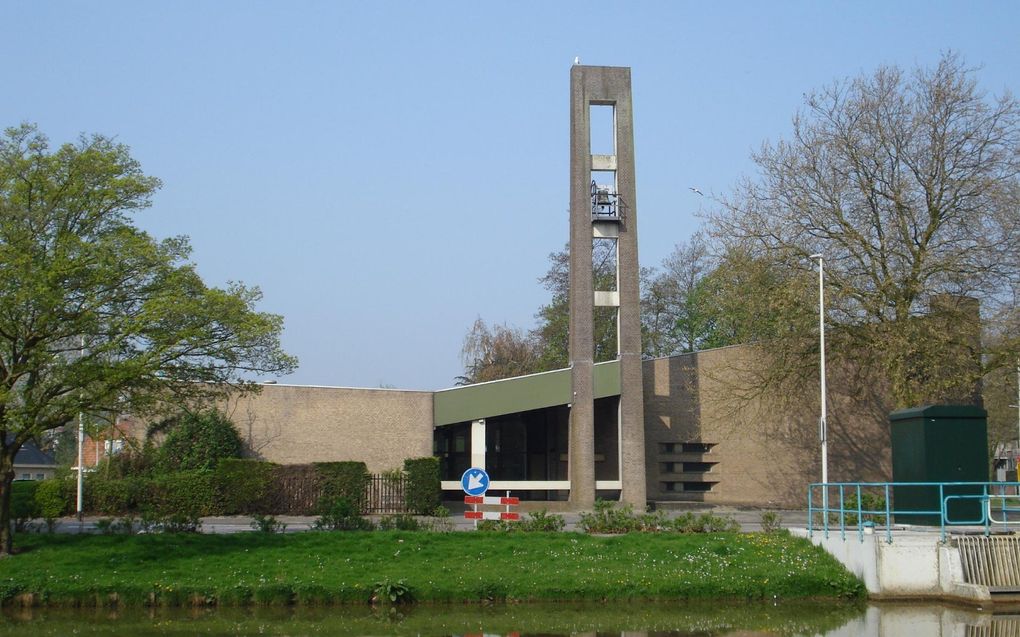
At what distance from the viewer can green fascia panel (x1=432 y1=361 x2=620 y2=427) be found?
36906mm

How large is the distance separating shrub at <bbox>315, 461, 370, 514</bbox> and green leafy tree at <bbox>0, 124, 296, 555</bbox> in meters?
11.1

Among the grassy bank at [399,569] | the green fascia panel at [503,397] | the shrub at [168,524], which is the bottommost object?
the grassy bank at [399,569]

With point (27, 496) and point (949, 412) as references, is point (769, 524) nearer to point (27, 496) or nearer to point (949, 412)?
point (949, 412)

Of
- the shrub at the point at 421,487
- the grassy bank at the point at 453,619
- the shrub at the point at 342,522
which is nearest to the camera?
the grassy bank at the point at 453,619

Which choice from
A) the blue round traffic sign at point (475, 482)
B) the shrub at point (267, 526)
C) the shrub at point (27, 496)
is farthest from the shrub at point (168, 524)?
the blue round traffic sign at point (475, 482)

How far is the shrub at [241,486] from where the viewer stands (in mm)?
31828

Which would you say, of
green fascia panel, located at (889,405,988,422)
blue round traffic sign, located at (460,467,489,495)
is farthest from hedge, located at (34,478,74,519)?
green fascia panel, located at (889,405,988,422)

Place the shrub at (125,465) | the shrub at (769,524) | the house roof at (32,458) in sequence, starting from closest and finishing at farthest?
1. the shrub at (769,524)
2. the shrub at (125,465)
3. the house roof at (32,458)

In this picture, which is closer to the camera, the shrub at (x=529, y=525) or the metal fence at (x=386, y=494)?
the shrub at (x=529, y=525)

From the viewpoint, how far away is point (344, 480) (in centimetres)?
3238

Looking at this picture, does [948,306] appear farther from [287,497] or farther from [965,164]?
[287,497]

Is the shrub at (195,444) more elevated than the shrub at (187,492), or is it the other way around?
the shrub at (195,444)

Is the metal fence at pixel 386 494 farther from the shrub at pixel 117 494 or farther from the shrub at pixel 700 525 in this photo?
the shrub at pixel 700 525

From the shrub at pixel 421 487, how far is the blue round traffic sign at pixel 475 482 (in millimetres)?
8683
